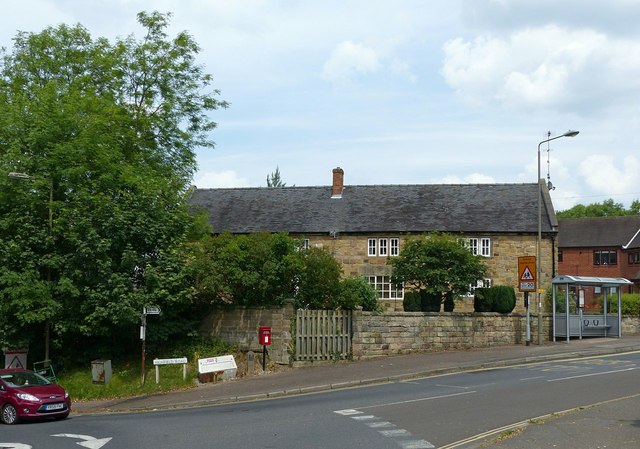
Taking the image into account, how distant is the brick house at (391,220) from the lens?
43062mm

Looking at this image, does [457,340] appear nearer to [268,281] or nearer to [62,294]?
[268,281]


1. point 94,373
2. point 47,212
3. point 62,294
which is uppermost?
point 47,212

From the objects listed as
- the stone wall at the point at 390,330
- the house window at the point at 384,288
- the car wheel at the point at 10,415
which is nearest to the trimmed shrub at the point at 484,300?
the stone wall at the point at 390,330

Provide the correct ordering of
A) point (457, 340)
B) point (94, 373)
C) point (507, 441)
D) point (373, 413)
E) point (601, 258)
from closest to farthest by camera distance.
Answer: point (507, 441) → point (373, 413) → point (94, 373) → point (457, 340) → point (601, 258)

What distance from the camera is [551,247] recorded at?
42.7m

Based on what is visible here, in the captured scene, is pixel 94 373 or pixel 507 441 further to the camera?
pixel 94 373

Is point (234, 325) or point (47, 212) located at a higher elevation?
point (47, 212)

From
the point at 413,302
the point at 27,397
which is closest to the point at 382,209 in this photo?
the point at 413,302

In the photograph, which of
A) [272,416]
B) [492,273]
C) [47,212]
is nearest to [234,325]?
[47,212]

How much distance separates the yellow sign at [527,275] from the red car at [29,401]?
18.5 metres

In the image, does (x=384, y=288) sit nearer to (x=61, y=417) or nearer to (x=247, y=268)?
(x=247, y=268)

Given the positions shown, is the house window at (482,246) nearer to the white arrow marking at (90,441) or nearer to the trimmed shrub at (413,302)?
the trimmed shrub at (413,302)

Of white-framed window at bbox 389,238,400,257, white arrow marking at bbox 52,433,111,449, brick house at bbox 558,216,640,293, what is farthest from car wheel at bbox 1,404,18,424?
brick house at bbox 558,216,640,293

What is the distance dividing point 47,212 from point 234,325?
7.89 metres
